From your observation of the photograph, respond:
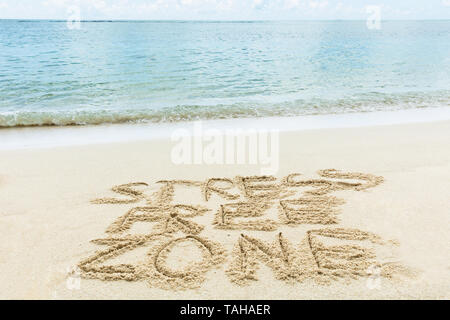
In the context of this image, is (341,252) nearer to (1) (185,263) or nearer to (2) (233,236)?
(2) (233,236)

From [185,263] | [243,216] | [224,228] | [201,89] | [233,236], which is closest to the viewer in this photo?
[185,263]

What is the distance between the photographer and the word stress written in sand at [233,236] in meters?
2.24

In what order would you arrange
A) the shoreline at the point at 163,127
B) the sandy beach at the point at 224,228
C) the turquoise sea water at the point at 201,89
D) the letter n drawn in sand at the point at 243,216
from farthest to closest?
the turquoise sea water at the point at 201,89 → the shoreline at the point at 163,127 → the letter n drawn in sand at the point at 243,216 → the sandy beach at the point at 224,228

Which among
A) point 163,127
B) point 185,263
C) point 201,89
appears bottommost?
point 185,263

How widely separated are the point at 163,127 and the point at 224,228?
149 inches

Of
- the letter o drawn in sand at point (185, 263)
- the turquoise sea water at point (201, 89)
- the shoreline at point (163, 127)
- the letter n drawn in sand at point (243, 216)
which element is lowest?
the letter o drawn in sand at point (185, 263)

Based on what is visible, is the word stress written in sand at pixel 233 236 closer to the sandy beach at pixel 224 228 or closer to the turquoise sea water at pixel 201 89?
the sandy beach at pixel 224 228

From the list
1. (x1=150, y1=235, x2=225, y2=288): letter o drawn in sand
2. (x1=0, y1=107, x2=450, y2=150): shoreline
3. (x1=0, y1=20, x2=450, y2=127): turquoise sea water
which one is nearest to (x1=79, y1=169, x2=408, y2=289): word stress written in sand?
(x1=150, y1=235, x2=225, y2=288): letter o drawn in sand

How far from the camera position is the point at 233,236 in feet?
8.64

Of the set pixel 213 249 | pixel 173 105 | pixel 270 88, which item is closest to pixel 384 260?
pixel 213 249

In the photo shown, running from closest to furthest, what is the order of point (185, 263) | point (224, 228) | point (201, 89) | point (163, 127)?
point (185, 263), point (224, 228), point (163, 127), point (201, 89)

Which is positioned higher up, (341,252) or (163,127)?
(163,127)

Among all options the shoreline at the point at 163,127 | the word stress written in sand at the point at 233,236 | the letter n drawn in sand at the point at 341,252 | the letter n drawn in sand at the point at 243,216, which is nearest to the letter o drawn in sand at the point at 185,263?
the word stress written in sand at the point at 233,236

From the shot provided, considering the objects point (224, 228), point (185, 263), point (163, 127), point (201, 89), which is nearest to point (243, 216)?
point (224, 228)
